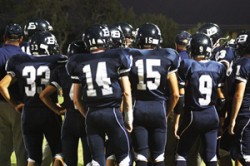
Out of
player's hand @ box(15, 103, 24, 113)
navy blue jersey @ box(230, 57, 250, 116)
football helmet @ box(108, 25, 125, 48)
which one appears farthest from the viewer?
football helmet @ box(108, 25, 125, 48)

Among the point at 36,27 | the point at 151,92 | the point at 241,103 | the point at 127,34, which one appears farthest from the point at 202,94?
the point at 36,27

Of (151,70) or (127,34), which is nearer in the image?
(151,70)

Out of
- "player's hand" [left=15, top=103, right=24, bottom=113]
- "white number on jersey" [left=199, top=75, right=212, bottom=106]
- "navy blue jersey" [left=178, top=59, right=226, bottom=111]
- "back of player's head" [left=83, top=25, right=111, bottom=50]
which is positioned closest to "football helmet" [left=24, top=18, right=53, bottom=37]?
"player's hand" [left=15, top=103, right=24, bottom=113]

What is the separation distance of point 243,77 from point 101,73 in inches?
68.4

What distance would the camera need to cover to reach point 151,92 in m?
5.10

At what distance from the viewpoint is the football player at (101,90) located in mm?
4609

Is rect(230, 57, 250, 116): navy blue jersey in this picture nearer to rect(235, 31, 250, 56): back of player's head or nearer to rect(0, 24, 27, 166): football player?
rect(235, 31, 250, 56): back of player's head

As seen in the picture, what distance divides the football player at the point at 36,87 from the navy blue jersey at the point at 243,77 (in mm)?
2068

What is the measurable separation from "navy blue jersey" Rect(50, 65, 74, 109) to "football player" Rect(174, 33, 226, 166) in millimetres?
1354

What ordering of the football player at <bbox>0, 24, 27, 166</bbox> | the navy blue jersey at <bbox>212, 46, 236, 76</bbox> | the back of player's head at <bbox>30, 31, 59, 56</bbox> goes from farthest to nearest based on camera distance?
1. the navy blue jersey at <bbox>212, 46, 236, 76</bbox>
2. the football player at <bbox>0, 24, 27, 166</bbox>
3. the back of player's head at <bbox>30, 31, 59, 56</bbox>

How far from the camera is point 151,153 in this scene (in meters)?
5.20

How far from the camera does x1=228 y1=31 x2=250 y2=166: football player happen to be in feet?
16.9

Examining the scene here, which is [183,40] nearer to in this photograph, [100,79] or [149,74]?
[149,74]

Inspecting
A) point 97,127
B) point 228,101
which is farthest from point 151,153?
point 228,101
